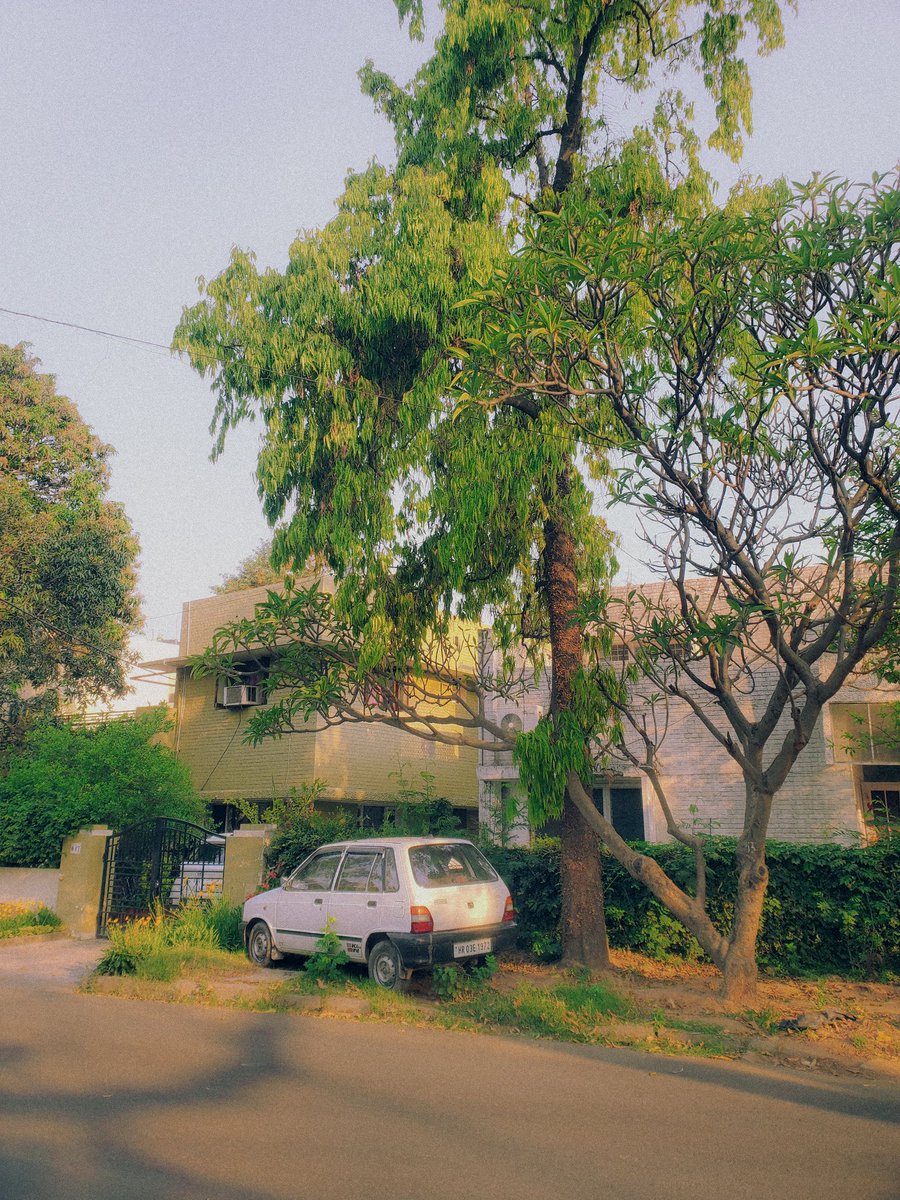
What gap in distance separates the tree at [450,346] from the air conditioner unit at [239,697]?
11.2m

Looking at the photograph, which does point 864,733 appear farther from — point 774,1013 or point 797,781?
point 774,1013

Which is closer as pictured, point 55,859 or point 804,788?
point 804,788

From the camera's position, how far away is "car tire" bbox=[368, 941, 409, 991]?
376 inches

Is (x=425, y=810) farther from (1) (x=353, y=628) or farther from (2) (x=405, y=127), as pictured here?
(2) (x=405, y=127)

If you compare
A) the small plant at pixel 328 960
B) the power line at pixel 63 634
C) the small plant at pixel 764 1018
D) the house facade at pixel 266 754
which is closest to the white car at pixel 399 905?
the small plant at pixel 328 960

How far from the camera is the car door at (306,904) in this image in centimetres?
1071

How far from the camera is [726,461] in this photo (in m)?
8.70

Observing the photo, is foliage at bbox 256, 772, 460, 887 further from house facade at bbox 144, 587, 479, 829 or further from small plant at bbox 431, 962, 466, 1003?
house facade at bbox 144, 587, 479, 829

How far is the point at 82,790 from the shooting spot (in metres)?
18.1

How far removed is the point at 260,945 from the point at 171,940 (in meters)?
1.23

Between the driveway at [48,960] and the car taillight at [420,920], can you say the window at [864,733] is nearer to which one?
the car taillight at [420,920]

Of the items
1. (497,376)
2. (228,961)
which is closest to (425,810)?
(228,961)

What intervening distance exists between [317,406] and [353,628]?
2828 mm

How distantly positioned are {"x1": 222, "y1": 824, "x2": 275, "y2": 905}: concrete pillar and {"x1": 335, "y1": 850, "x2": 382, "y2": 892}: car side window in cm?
364
